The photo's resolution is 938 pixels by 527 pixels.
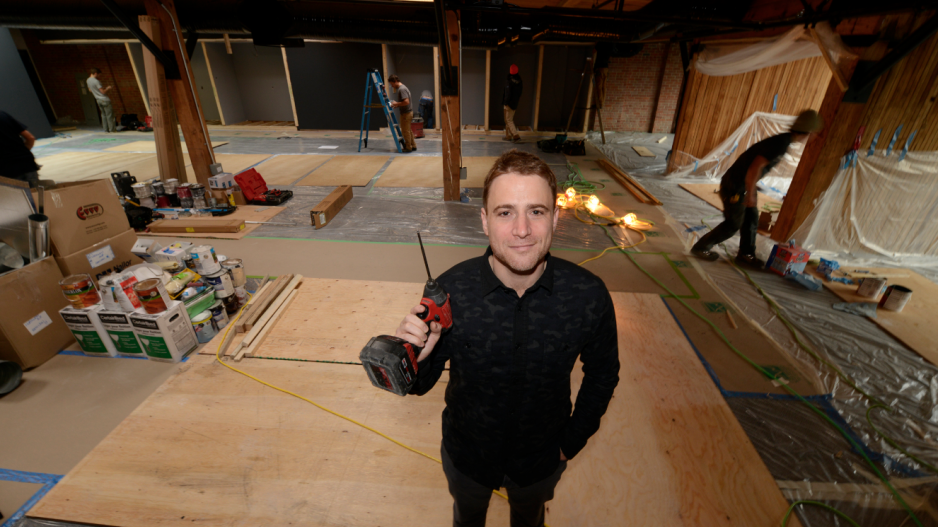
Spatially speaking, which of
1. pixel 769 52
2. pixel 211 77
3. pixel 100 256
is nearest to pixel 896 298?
pixel 769 52

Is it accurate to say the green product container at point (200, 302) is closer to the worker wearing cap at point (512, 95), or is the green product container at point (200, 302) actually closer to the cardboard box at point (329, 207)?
the cardboard box at point (329, 207)

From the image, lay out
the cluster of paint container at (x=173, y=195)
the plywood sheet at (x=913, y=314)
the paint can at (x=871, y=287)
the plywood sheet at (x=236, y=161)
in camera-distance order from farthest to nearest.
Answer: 1. the plywood sheet at (x=236, y=161)
2. the cluster of paint container at (x=173, y=195)
3. the paint can at (x=871, y=287)
4. the plywood sheet at (x=913, y=314)

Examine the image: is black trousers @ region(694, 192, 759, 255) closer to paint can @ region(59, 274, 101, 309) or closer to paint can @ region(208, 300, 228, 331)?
paint can @ region(208, 300, 228, 331)

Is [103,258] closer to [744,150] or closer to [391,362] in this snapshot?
[391,362]

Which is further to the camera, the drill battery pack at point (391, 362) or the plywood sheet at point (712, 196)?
the plywood sheet at point (712, 196)

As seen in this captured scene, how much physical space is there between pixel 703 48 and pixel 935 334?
559 centimetres

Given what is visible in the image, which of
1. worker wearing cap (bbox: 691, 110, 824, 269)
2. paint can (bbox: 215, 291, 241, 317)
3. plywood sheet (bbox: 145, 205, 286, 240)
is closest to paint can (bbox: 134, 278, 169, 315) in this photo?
paint can (bbox: 215, 291, 241, 317)

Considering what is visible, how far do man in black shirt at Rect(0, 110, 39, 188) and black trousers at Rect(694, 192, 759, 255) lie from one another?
7.55 metres

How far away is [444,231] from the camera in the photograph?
4.84 m

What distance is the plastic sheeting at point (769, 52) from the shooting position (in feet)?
12.1

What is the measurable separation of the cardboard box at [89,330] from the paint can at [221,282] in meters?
0.64

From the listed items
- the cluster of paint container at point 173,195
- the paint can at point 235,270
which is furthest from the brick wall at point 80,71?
the paint can at point 235,270

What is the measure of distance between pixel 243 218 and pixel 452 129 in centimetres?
320

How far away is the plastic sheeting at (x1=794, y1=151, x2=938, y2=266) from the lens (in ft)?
12.6
